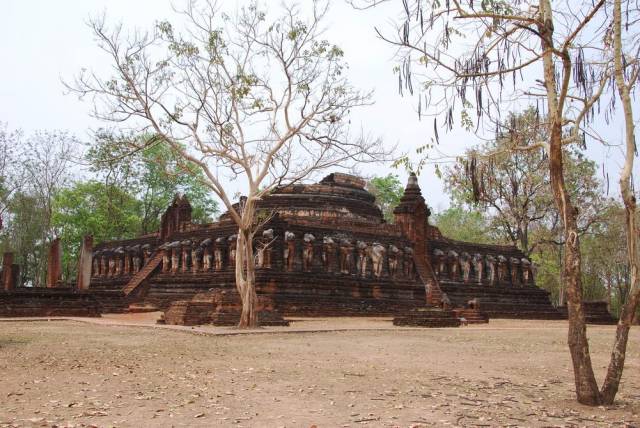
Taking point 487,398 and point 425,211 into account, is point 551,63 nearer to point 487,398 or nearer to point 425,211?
point 487,398

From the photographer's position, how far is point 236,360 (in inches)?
381

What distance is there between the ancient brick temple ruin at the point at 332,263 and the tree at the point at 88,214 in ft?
15.8

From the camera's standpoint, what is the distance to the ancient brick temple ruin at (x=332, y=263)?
83.4 feet

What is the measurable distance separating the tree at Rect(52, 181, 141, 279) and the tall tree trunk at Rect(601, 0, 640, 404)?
38.0m

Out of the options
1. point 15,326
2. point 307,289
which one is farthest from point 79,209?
point 15,326

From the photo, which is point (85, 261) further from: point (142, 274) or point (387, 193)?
point (387, 193)

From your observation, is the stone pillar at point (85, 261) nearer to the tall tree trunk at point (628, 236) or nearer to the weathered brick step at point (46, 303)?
the weathered brick step at point (46, 303)

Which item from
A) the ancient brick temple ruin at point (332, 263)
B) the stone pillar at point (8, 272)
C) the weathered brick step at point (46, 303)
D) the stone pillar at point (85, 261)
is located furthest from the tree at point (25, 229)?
the weathered brick step at point (46, 303)

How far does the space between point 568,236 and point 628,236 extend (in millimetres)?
558

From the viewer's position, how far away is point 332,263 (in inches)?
1061

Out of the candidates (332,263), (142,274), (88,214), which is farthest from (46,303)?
(88,214)

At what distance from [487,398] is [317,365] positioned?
10.1ft

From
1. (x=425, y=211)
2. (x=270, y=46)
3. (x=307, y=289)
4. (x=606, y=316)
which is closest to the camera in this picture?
(x=270, y=46)

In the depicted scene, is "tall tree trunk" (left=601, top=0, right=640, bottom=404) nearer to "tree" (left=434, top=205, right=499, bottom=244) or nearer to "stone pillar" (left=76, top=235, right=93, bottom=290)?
"stone pillar" (left=76, top=235, right=93, bottom=290)
